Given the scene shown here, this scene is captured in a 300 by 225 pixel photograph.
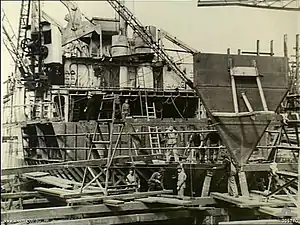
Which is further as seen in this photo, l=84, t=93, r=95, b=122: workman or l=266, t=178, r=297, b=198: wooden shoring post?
l=266, t=178, r=297, b=198: wooden shoring post

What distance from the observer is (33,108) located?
1392 millimetres

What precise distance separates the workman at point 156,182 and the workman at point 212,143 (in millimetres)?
158

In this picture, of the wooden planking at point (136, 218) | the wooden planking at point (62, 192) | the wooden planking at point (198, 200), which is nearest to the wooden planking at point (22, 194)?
the wooden planking at point (62, 192)

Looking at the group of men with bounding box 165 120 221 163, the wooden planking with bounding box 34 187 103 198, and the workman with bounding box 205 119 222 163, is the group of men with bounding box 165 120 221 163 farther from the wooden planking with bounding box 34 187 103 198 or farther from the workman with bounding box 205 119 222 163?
the wooden planking with bounding box 34 187 103 198

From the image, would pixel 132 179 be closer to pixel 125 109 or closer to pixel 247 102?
pixel 125 109

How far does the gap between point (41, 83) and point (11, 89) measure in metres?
0.08

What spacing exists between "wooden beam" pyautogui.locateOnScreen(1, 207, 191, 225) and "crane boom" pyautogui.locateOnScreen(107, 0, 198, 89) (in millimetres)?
383

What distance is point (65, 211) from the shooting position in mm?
1446

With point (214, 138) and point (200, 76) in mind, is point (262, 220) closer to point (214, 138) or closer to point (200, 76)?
point (214, 138)

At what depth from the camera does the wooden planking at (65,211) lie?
139cm

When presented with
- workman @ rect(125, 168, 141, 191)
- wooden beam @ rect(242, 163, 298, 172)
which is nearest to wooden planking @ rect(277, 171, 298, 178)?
wooden beam @ rect(242, 163, 298, 172)

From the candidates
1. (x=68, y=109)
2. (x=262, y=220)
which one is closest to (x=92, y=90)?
(x=68, y=109)

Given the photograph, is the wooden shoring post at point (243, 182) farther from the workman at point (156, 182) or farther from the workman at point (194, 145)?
the workman at point (156, 182)

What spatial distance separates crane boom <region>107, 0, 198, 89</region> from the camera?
1.44 m
